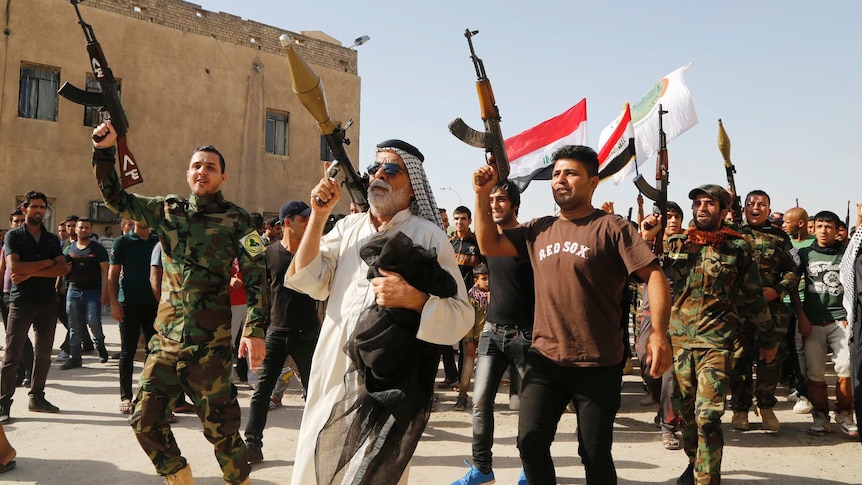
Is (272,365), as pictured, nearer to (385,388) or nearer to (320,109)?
(320,109)

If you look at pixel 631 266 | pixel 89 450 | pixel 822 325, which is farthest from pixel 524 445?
pixel 822 325

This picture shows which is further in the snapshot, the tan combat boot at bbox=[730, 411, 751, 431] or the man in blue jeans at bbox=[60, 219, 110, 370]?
the man in blue jeans at bbox=[60, 219, 110, 370]

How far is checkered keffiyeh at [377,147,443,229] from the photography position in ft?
10.8

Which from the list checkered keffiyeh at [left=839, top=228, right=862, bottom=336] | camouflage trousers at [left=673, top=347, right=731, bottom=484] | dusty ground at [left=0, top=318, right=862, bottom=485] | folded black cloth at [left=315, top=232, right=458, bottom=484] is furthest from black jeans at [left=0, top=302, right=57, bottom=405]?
checkered keffiyeh at [left=839, top=228, right=862, bottom=336]

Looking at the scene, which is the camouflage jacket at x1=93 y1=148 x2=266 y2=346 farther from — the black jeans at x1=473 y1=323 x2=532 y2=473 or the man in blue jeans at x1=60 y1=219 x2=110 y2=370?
the man in blue jeans at x1=60 y1=219 x2=110 y2=370

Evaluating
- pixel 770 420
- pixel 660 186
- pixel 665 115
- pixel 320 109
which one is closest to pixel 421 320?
pixel 320 109

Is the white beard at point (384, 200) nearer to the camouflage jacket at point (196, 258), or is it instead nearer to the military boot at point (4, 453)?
the camouflage jacket at point (196, 258)

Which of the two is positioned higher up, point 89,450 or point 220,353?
point 220,353

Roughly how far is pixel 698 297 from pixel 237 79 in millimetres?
19625

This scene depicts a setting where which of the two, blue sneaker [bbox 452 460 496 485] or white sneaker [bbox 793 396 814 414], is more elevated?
white sneaker [bbox 793 396 814 414]

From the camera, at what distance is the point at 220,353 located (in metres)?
3.87

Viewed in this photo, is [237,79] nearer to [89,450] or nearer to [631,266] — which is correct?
[89,450]

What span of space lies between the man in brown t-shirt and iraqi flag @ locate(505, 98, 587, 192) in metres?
6.04

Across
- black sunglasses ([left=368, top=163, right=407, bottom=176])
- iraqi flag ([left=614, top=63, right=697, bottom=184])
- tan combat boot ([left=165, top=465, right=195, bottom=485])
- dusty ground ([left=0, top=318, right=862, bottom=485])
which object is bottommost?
dusty ground ([left=0, top=318, right=862, bottom=485])
